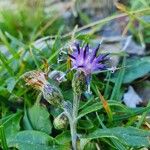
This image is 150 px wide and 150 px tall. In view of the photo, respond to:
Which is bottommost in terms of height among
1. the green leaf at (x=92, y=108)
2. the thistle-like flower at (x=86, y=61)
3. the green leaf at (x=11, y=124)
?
the green leaf at (x=92, y=108)

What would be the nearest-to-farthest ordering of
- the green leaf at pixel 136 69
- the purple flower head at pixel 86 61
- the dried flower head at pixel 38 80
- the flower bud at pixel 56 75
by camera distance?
the purple flower head at pixel 86 61, the dried flower head at pixel 38 80, the flower bud at pixel 56 75, the green leaf at pixel 136 69

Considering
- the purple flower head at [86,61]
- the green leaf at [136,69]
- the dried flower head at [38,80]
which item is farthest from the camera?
the green leaf at [136,69]

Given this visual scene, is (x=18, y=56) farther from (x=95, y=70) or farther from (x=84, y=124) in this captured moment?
(x=95, y=70)

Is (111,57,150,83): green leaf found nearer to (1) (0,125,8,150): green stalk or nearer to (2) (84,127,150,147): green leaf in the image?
(2) (84,127,150,147): green leaf

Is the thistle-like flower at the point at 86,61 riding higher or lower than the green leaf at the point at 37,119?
higher

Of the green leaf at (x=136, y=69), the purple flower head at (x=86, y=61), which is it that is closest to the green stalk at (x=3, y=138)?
the purple flower head at (x=86, y=61)

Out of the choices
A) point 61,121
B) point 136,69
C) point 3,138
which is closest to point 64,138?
point 61,121

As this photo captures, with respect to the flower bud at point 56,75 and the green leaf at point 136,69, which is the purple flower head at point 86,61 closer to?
the flower bud at point 56,75
